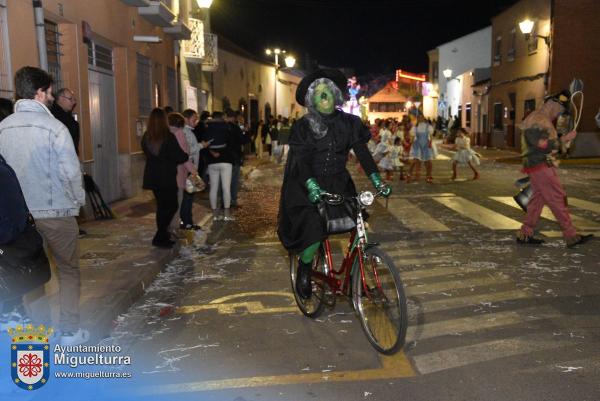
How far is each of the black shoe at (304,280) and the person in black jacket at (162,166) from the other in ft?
10.2

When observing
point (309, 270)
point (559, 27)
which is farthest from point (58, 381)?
point (559, 27)

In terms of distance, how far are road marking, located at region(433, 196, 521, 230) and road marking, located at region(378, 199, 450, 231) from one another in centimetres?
67

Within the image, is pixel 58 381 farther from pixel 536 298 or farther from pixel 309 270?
pixel 536 298

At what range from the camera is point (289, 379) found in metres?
4.04

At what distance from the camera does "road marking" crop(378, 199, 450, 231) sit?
9680 mm

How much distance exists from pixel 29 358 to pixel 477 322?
3358mm

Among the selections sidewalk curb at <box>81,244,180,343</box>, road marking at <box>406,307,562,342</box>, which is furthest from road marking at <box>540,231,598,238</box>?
sidewalk curb at <box>81,244,180,343</box>

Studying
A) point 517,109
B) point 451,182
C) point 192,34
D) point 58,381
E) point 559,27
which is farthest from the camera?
point 517,109

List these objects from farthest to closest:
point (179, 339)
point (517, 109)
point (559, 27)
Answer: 1. point (517, 109)
2. point (559, 27)
3. point (179, 339)

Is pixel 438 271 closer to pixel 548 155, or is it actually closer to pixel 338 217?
pixel 548 155

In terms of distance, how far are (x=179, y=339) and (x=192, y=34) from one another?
53.3 feet

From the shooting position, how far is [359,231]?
4.47 metres

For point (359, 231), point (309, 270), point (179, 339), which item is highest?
point (359, 231)

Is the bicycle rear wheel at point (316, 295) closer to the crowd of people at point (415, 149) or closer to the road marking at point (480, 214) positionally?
the road marking at point (480, 214)
